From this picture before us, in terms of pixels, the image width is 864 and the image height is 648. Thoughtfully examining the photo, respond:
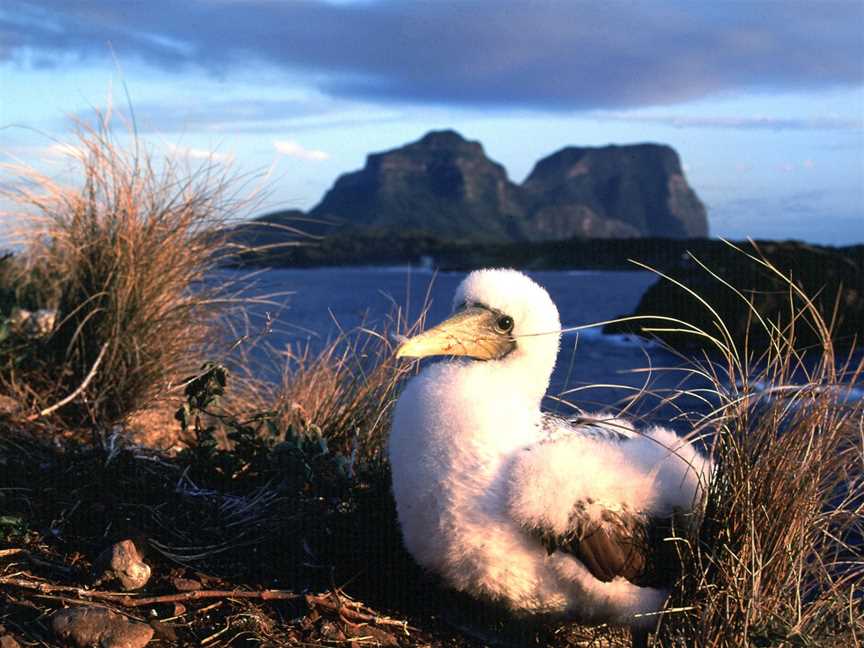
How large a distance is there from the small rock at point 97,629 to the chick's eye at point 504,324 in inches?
71.1

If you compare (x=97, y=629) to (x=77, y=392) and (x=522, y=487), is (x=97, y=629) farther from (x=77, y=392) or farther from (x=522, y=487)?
(x=77, y=392)

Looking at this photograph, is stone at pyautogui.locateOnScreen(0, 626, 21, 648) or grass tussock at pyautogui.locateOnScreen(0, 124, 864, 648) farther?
grass tussock at pyautogui.locateOnScreen(0, 124, 864, 648)

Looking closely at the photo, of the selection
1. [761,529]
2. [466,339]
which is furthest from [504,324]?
[761,529]

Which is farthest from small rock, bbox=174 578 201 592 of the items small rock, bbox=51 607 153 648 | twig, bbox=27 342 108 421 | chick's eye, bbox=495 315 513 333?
twig, bbox=27 342 108 421

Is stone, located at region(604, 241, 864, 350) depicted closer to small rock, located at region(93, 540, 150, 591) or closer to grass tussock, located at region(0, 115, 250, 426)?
grass tussock, located at region(0, 115, 250, 426)

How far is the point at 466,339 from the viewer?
3.68 metres

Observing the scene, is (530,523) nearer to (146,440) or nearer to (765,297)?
(146,440)

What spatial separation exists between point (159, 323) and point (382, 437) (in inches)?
81.1

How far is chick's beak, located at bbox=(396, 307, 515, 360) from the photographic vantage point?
3.65m

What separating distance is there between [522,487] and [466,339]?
0.72 meters

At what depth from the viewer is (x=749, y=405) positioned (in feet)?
11.7

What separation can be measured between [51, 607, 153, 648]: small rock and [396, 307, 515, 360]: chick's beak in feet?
4.82

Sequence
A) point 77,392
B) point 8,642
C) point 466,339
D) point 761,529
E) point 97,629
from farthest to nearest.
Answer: point 77,392, point 466,339, point 761,529, point 97,629, point 8,642

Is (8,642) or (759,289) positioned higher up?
(8,642)
